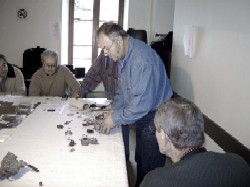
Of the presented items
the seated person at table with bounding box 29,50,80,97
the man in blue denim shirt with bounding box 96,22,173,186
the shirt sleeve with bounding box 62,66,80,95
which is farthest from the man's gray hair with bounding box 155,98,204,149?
the shirt sleeve with bounding box 62,66,80,95

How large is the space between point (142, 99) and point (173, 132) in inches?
39.0

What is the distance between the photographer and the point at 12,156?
1937mm

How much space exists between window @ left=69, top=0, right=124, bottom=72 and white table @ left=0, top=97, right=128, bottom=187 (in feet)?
16.0

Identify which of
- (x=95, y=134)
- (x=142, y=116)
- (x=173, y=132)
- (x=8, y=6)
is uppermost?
(x=8, y=6)

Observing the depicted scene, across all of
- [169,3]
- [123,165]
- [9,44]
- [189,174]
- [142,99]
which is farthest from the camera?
[9,44]

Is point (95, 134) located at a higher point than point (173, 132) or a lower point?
lower

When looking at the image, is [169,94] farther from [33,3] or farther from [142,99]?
[33,3]

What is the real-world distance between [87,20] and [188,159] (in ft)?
22.1

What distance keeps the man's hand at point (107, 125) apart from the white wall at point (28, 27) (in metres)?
5.08

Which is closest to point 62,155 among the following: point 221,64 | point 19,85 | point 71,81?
point 221,64

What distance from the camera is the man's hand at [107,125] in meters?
2.54

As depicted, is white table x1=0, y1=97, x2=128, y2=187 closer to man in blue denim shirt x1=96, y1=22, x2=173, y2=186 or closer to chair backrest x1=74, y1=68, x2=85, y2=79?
man in blue denim shirt x1=96, y1=22, x2=173, y2=186

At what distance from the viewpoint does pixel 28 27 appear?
7.18 metres

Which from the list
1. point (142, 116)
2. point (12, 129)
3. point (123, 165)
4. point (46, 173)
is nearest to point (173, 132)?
point (123, 165)
